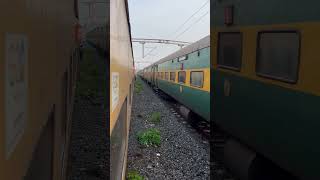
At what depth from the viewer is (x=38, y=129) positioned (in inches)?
46.7

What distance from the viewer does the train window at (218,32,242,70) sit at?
418cm

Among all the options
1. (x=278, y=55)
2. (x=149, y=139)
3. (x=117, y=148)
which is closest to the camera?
(x=117, y=148)

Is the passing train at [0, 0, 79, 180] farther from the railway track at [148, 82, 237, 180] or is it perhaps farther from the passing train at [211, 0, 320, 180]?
the railway track at [148, 82, 237, 180]

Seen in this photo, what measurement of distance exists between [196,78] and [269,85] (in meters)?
6.37

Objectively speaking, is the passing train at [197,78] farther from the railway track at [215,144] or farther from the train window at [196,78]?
the railway track at [215,144]

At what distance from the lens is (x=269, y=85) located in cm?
337

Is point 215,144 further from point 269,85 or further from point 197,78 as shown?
point 269,85

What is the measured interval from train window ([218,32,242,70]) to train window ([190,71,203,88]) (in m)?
4.16

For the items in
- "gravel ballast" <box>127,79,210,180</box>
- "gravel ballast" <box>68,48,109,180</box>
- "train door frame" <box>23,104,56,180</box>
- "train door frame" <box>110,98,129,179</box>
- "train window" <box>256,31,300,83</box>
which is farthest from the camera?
"gravel ballast" <box>127,79,210,180</box>

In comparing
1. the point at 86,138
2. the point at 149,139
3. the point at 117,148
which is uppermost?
the point at 117,148

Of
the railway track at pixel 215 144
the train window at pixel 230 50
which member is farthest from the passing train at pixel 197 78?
the train window at pixel 230 50

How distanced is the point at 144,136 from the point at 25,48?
8537 millimetres

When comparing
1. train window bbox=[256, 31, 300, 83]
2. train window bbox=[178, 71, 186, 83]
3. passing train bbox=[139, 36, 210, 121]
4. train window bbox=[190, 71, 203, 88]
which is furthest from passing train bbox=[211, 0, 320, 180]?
train window bbox=[178, 71, 186, 83]

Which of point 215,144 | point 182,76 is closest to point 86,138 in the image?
point 215,144
